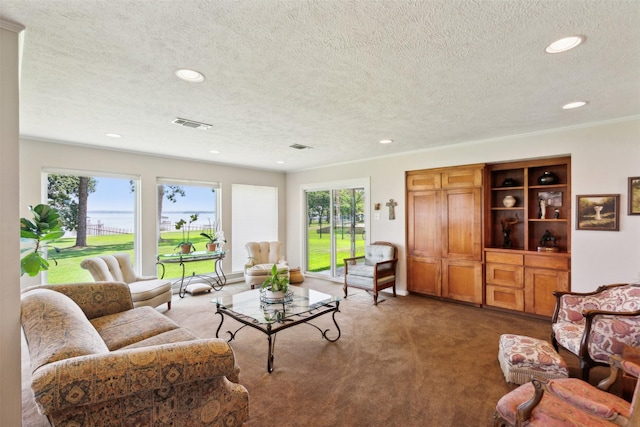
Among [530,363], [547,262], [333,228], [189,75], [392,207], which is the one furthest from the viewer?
[333,228]

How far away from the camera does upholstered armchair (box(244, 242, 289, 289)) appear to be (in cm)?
540

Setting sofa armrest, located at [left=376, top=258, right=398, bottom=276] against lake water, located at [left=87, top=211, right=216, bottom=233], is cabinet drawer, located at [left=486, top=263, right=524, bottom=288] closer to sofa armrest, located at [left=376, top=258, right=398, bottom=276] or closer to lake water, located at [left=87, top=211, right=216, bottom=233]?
sofa armrest, located at [left=376, top=258, right=398, bottom=276]

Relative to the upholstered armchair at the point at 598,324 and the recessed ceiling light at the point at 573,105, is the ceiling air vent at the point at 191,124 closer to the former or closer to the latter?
the recessed ceiling light at the point at 573,105

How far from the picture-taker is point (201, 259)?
16.9 feet

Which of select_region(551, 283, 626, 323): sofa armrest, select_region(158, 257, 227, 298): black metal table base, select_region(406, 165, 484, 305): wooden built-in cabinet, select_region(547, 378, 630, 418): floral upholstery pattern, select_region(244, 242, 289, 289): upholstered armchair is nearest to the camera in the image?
select_region(547, 378, 630, 418): floral upholstery pattern

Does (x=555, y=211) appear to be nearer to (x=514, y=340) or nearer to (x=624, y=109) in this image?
(x=624, y=109)

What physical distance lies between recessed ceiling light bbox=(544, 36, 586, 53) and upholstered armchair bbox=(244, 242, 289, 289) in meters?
4.38

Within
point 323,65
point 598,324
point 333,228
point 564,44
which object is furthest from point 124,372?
point 333,228

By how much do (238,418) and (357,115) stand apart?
2785 millimetres

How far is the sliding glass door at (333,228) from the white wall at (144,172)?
2.96 feet

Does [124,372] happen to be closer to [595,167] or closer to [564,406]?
[564,406]

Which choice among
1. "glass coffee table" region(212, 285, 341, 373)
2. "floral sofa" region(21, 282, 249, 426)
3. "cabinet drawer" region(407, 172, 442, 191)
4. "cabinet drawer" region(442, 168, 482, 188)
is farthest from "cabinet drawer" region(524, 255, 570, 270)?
"floral sofa" region(21, 282, 249, 426)

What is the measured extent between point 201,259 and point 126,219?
1.37 m

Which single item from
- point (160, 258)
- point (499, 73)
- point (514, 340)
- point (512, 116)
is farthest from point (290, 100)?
point (160, 258)
